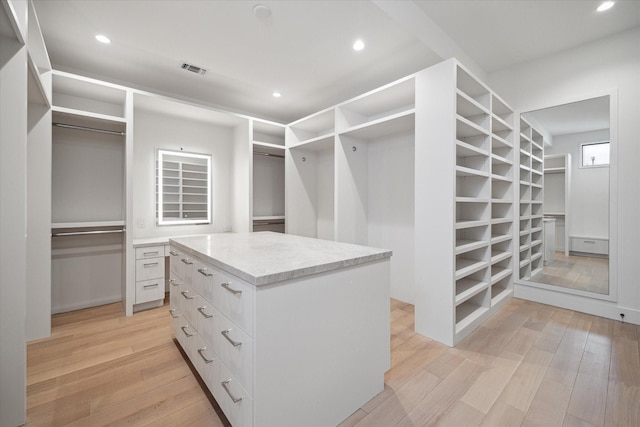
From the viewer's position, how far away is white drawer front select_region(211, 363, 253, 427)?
114 cm

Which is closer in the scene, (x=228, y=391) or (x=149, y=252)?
(x=228, y=391)

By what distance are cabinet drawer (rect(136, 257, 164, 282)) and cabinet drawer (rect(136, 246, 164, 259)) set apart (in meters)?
0.04

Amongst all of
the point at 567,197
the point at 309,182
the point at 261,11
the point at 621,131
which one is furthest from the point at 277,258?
the point at 621,131

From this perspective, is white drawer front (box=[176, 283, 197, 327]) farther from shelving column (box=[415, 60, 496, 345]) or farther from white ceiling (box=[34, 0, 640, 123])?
white ceiling (box=[34, 0, 640, 123])

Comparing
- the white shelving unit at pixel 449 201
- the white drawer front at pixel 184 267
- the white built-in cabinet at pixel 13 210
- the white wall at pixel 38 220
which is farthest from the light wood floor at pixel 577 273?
the white wall at pixel 38 220

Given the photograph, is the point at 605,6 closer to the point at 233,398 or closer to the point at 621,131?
the point at 621,131

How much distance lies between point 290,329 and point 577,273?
11.4 feet

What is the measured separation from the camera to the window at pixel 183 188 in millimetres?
3547

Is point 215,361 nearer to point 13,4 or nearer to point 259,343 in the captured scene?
point 259,343

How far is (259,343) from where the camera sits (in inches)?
42.8

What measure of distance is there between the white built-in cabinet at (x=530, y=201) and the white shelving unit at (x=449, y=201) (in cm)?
59

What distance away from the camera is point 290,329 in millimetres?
1189

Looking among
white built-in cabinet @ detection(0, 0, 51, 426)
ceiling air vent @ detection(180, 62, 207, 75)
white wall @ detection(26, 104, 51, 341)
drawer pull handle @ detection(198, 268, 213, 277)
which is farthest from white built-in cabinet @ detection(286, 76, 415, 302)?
white wall @ detection(26, 104, 51, 341)

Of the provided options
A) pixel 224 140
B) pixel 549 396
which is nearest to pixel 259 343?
pixel 549 396
